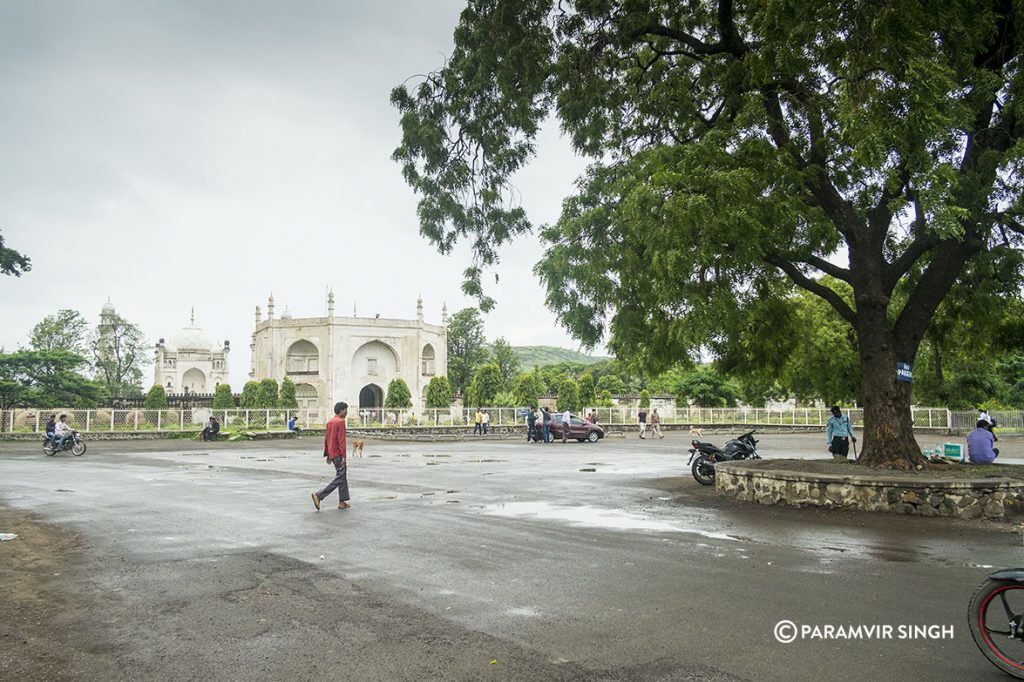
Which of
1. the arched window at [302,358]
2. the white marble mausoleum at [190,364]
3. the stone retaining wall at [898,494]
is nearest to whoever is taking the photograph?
the stone retaining wall at [898,494]

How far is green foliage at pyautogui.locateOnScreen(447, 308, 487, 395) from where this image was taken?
68875 millimetres

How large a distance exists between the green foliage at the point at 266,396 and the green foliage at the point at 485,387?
1219 cm

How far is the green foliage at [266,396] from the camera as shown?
134 feet

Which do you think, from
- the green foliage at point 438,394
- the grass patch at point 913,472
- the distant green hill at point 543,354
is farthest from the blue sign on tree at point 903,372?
the distant green hill at point 543,354

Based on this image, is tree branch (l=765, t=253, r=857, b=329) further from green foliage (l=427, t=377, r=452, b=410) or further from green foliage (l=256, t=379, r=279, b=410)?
green foliage (l=256, t=379, r=279, b=410)

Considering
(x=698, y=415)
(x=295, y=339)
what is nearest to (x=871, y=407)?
(x=698, y=415)

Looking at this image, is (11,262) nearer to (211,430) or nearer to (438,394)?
(211,430)

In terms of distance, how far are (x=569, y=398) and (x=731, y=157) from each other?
121ft

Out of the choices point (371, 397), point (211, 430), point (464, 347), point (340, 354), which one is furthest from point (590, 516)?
point (464, 347)

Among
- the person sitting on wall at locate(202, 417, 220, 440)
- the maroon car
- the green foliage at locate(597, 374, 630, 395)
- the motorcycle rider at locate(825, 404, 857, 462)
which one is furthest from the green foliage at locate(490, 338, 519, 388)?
the motorcycle rider at locate(825, 404, 857, 462)

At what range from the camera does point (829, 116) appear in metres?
11.2

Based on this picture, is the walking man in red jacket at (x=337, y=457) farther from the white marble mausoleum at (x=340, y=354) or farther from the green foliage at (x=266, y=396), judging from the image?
the white marble mausoleum at (x=340, y=354)

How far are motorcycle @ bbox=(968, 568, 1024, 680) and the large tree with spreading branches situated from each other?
18.4 feet

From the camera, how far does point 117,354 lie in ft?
195
